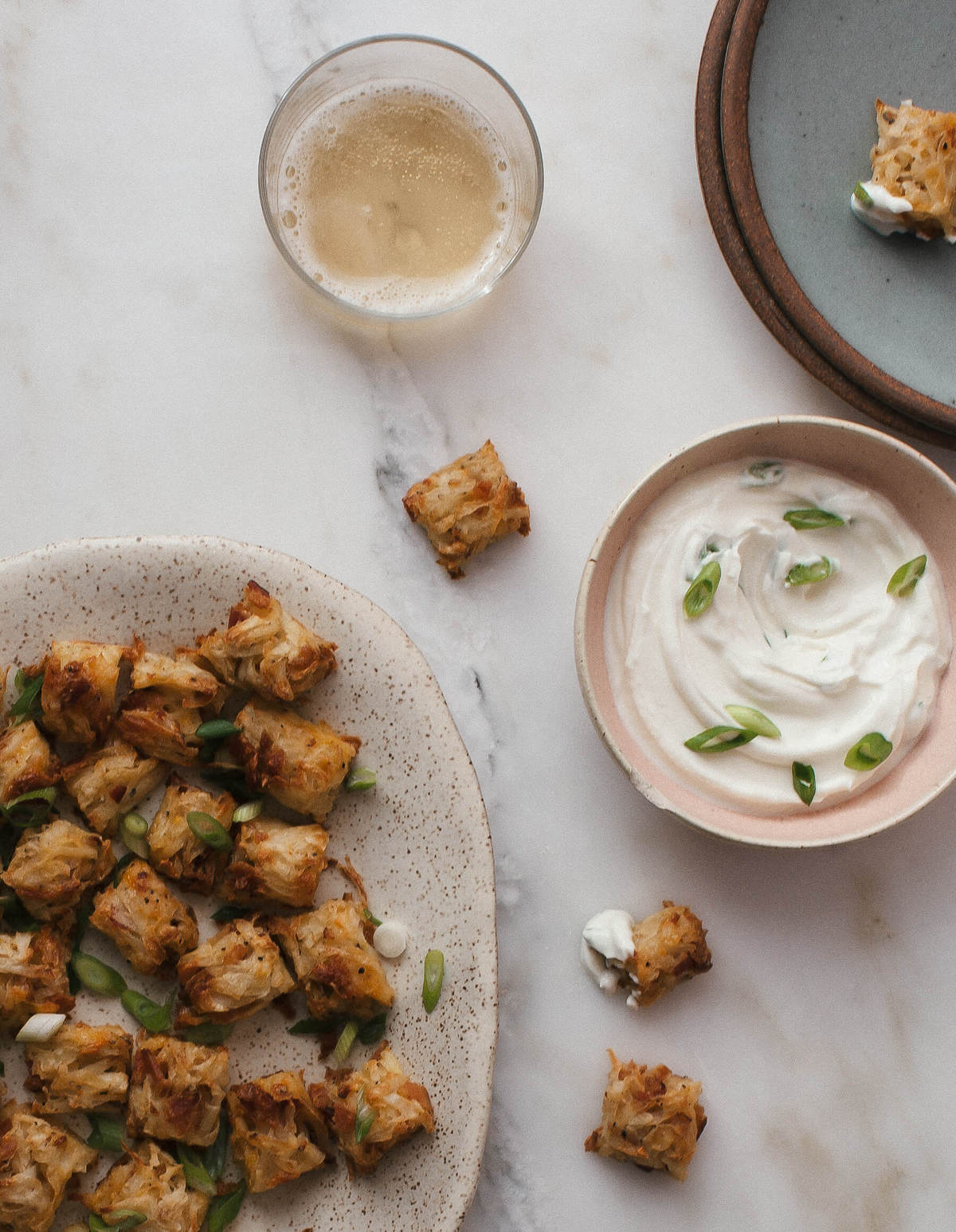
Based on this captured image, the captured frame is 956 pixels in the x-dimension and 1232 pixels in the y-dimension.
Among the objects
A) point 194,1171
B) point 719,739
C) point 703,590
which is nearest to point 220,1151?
point 194,1171

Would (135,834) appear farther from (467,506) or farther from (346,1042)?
(467,506)

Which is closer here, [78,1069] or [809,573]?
[78,1069]

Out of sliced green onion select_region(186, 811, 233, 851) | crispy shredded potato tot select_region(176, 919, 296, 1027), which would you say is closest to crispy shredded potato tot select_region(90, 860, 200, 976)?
crispy shredded potato tot select_region(176, 919, 296, 1027)

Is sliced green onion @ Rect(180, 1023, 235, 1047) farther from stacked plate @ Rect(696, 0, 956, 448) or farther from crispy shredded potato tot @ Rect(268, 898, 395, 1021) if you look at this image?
stacked plate @ Rect(696, 0, 956, 448)

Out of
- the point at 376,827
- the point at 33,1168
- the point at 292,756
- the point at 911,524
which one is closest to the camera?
the point at 33,1168

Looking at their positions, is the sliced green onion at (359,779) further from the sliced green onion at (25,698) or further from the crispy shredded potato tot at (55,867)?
the sliced green onion at (25,698)

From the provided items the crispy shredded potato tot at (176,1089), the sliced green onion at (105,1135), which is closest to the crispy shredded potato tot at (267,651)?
the crispy shredded potato tot at (176,1089)
